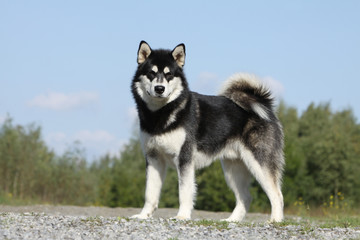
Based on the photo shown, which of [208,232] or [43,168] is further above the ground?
[43,168]

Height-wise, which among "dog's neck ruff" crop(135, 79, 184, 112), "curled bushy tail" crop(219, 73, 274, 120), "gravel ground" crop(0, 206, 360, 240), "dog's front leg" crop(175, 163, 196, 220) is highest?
"curled bushy tail" crop(219, 73, 274, 120)

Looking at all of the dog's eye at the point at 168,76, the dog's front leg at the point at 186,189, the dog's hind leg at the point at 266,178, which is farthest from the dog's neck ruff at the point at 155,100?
the dog's hind leg at the point at 266,178

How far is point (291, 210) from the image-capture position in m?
18.4

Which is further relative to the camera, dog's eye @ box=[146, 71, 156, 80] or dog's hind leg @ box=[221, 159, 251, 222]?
dog's hind leg @ box=[221, 159, 251, 222]

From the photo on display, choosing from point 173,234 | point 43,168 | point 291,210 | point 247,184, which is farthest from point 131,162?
point 173,234

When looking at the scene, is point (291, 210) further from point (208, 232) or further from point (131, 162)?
point (131, 162)

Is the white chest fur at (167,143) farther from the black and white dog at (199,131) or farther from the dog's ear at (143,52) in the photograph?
the dog's ear at (143,52)

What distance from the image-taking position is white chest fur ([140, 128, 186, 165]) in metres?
7.87

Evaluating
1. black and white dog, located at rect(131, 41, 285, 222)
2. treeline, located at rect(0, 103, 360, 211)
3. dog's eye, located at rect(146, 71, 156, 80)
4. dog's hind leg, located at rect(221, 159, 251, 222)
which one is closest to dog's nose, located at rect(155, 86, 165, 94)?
black and white dog, located at rect(131, 41, 285, 222)

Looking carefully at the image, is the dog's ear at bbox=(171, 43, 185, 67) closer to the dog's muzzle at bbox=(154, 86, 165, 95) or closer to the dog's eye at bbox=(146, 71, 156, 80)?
the dog's eye at bbox=(146, 71, 156, 80)

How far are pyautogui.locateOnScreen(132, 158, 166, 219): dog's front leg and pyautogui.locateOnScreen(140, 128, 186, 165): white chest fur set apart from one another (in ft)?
0.62

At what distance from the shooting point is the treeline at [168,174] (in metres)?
29.0

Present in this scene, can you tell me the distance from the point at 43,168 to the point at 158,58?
2414 centimetres

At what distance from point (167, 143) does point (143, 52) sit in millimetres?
1714
